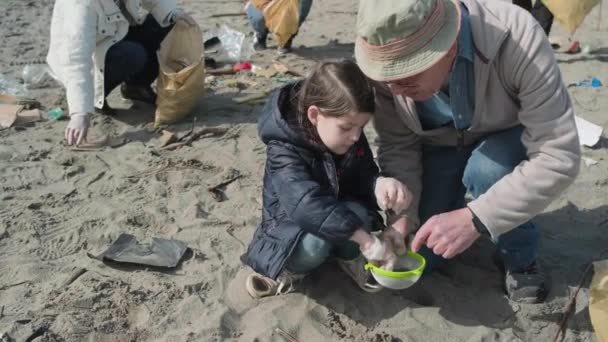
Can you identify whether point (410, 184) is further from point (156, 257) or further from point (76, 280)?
point (76, 280)

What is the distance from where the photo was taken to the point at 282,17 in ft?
17.7

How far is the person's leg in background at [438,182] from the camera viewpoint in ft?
8.32

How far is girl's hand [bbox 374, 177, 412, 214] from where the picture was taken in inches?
90.0

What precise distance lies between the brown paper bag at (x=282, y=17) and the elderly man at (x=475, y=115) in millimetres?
3136

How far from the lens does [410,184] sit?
8.14ft

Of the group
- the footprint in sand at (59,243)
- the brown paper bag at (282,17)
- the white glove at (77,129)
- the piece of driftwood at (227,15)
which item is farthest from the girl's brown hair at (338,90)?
the piece of driftwood at (227,15)

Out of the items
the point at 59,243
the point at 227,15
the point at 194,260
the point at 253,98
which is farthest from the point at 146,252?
the point at 227,15

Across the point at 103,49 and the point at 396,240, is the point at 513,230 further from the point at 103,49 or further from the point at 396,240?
the point at 103,49

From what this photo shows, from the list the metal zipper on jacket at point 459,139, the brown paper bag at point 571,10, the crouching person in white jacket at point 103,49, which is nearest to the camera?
the metal zipper on jacket at point 459,139

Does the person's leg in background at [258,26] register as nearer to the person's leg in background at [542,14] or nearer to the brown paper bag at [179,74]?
the brown paper bag at [179,74]

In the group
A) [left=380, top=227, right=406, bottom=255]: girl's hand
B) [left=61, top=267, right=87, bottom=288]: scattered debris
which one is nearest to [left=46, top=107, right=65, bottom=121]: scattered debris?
[left=61, top=267, right=87, bottom=288]: scattered debris

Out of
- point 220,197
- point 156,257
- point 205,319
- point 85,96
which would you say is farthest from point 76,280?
point 85,96

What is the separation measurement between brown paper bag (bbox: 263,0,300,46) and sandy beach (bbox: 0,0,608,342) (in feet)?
4.65

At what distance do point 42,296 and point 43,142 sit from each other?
1.63 meters
